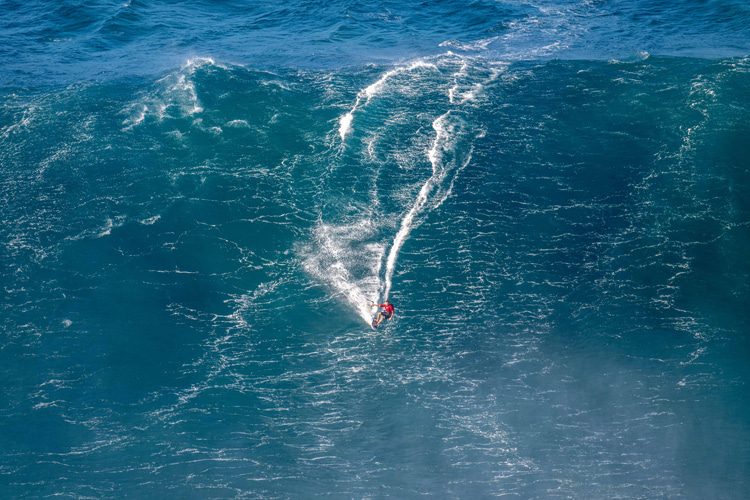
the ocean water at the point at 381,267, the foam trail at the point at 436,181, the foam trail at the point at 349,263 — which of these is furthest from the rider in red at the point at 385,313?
the foam trail at the point at 436,181

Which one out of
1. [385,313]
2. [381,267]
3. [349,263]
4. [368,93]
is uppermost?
[368,93]

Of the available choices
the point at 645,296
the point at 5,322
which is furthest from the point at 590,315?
the point at 5,322

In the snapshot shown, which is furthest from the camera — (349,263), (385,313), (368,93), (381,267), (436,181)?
(368,93)

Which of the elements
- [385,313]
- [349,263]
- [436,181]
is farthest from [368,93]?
[385,313]

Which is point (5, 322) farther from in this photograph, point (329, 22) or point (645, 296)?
point (329, 22)

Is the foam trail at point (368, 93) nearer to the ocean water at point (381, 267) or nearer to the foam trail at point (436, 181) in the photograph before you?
the ocean water at point (381, 267)

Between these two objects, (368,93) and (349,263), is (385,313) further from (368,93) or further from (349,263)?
(368,93)
